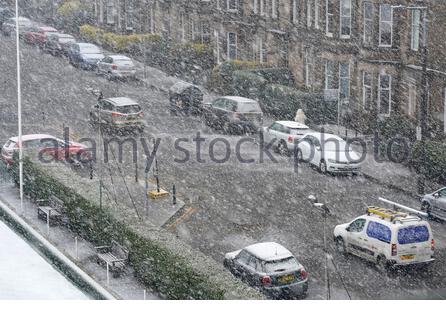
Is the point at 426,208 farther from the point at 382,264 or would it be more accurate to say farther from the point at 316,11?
the point at 316,11

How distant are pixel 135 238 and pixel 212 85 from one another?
28.0m

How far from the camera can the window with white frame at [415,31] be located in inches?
1806

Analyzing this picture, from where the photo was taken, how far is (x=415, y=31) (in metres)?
46.1

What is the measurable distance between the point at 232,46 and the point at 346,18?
11694 millimetres

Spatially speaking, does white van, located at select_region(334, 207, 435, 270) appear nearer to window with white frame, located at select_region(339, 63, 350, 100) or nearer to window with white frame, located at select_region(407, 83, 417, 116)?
window with white frame, located at select_region(407, 83, 417, 116)

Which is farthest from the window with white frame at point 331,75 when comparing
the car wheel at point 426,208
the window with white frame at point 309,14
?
the car wheel at point 426,208

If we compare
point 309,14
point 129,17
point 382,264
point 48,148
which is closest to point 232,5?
point 309,14

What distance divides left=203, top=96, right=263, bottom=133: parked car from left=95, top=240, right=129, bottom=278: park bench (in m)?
16.8

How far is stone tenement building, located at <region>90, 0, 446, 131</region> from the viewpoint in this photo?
4566 cm

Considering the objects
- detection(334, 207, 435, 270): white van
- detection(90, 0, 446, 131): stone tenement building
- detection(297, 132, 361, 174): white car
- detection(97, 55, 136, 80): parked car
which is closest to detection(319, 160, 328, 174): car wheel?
detection(297, 132, 361, 174): white car

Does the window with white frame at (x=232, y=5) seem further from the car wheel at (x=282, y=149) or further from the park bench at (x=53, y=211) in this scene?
the park bench at (x=53, y=211)
